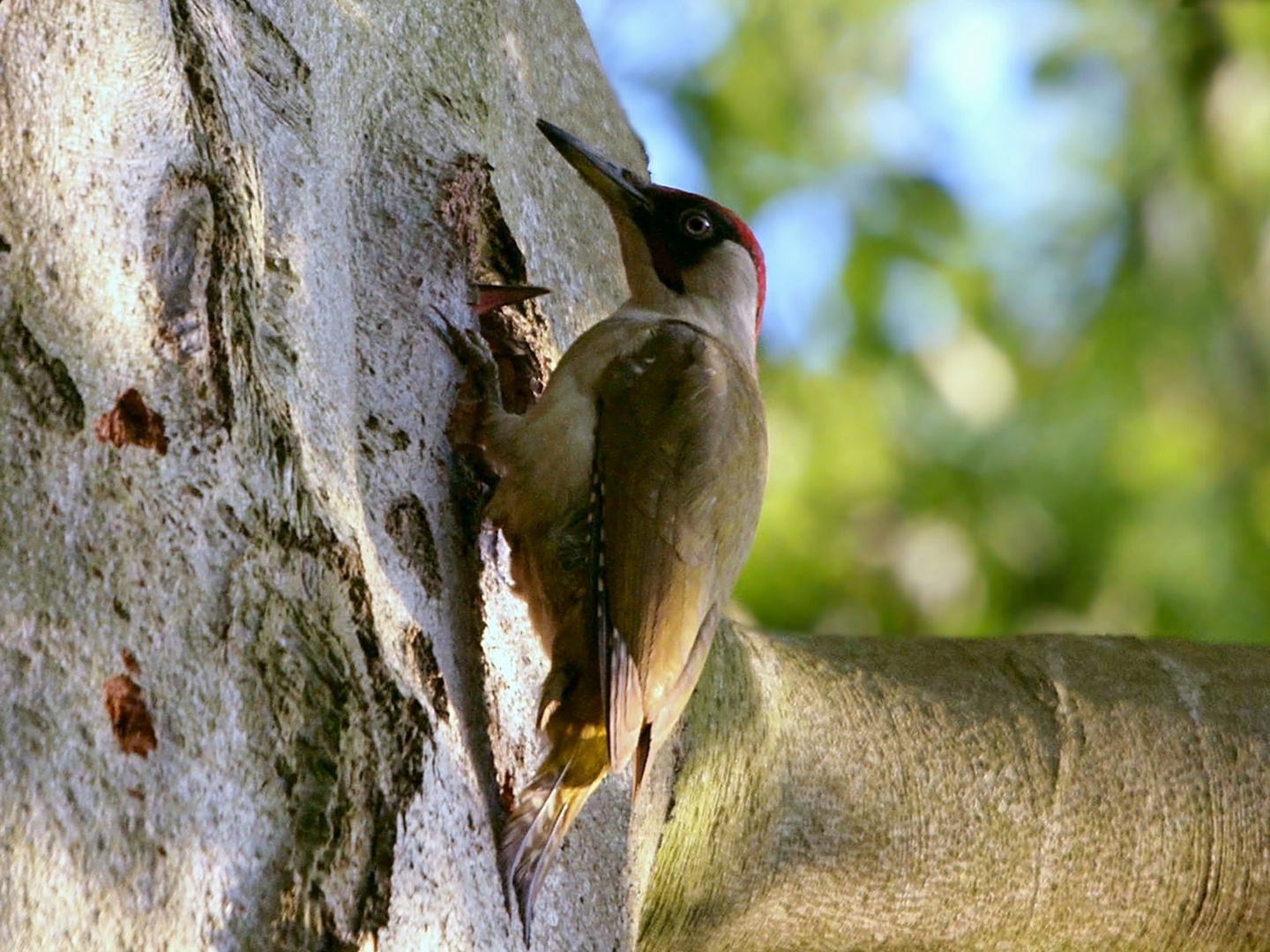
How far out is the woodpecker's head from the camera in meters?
3.59

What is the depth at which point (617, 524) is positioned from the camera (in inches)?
114

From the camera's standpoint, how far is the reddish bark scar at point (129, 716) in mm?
1619

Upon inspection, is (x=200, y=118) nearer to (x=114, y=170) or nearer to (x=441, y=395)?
(x=114, y=170)

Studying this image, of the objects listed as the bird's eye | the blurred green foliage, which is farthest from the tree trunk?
the blurred green foliage

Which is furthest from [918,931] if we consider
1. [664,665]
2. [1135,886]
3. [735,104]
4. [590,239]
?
[735,104]

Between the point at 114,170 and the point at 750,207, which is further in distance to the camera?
the point at 750,207

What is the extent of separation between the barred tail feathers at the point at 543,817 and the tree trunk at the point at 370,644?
0.04 m

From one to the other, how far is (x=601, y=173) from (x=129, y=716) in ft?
6.76

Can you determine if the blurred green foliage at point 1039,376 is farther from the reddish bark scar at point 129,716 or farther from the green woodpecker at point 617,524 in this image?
the reddish bark scar at point 129,716

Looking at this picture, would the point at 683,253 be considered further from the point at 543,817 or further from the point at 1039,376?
the point at 1039,376

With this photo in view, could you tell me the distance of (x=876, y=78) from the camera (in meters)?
7.21

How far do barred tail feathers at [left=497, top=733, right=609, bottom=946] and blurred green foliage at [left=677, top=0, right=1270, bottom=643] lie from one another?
3566 mm

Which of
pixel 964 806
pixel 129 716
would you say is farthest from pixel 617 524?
pixel 129 716

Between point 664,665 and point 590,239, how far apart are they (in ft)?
3.81
